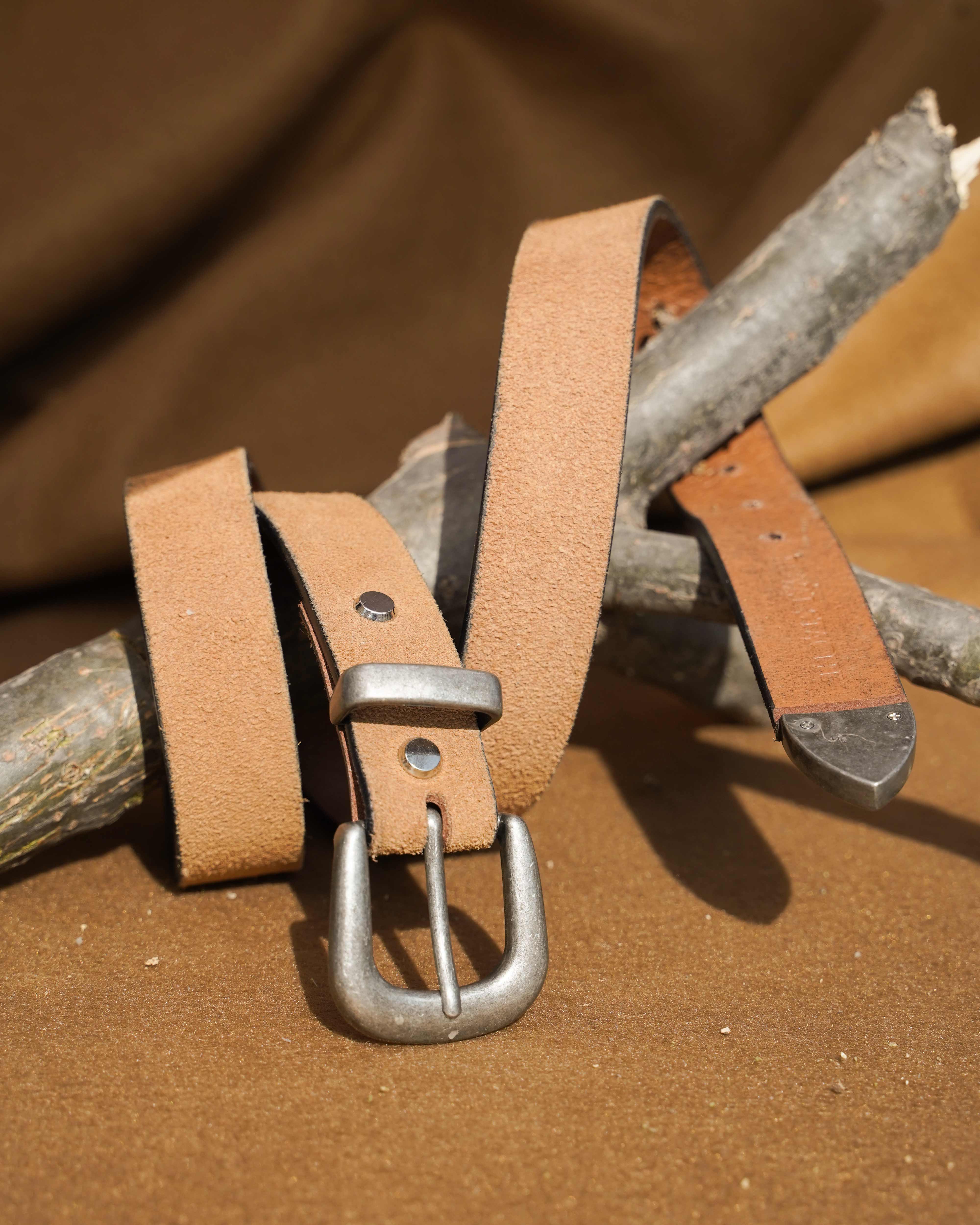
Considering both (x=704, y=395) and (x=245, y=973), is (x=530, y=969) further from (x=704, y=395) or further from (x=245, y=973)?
(x=704, y=395)

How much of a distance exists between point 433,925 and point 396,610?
365 millimetres

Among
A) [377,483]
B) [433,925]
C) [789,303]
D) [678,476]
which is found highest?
[789,303]

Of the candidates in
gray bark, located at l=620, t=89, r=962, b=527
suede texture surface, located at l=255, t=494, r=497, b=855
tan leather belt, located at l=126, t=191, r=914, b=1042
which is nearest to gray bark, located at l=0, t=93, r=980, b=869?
gray bark, located at l=620, t=89, r=962, b=527

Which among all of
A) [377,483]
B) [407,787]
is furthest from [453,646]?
[377,483]

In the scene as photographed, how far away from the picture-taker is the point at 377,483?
2.39 m

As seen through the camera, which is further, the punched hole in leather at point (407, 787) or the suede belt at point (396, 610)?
the suede belt at point (396, 610)

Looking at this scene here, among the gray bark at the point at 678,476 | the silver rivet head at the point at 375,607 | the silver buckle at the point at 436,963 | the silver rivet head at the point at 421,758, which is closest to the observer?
the silver buckle at the point at 436,963

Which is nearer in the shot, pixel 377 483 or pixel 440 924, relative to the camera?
pixel 440 924

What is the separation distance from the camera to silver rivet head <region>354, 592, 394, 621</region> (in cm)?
112

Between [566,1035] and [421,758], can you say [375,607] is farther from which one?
[566,1035]

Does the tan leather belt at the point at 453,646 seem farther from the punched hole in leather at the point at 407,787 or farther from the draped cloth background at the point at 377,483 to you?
the draped cloth background at the point at 377,483

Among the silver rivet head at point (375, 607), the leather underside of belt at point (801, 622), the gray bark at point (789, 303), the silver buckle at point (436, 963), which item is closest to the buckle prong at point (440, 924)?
the silver buckle at point (436, 963)

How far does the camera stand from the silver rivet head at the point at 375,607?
1.12 meters

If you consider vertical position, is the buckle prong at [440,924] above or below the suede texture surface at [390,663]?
below
